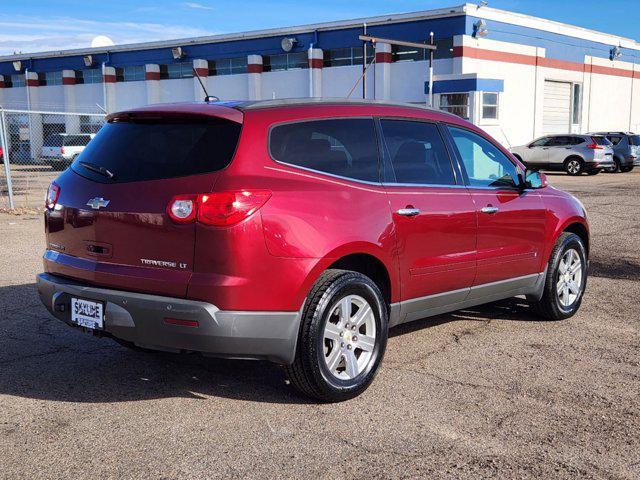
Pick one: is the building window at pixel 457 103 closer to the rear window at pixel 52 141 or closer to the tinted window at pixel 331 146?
the rear window at pixel 52 141

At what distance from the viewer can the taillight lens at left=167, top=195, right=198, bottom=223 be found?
389 centimetres

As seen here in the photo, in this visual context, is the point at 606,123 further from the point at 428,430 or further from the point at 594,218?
the point at 428,430

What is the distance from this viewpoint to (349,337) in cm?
440

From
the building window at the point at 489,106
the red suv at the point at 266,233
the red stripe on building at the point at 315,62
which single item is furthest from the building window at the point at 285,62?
the red suv at the point at 266,233

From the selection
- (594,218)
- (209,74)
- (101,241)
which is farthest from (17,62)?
(101,241)

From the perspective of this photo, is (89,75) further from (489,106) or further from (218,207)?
(218,207)

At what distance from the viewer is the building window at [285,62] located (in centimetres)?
3708

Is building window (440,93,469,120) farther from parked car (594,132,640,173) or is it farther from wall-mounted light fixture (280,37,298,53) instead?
wall-mounted light fixture (280,37,298,53)

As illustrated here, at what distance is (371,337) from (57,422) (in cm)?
195

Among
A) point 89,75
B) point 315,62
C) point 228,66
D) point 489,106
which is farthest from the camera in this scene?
point 89,75

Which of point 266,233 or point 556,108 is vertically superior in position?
point 556,108

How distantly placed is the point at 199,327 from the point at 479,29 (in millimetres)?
30597

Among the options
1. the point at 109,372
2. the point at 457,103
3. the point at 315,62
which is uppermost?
the point at 315,62

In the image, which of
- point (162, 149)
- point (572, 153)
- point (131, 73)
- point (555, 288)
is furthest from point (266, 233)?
point (131, 73)
